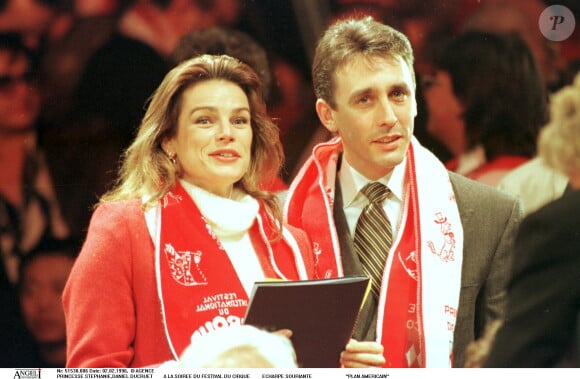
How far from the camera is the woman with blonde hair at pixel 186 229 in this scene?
8.76 feet

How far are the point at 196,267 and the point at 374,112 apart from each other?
767 mm

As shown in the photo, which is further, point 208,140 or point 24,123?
point 24,123

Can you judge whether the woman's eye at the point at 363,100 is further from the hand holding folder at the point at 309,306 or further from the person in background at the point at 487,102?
the hand holding folder at the point at 309,306

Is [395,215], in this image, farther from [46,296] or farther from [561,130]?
[46,296]

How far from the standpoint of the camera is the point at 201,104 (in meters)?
2.77

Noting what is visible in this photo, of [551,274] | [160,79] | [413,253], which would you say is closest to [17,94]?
[160,79]

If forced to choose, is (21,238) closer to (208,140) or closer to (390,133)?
(208,140)

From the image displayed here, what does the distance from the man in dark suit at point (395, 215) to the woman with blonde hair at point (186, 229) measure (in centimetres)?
15

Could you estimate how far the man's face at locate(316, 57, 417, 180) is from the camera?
277 cm

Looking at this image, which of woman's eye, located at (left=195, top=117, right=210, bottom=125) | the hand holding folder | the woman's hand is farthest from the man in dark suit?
woman's eye, located at (left=195, top=117, right=210, bottom=125)

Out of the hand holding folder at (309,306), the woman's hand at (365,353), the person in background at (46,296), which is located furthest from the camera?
the person in background at (46,296)

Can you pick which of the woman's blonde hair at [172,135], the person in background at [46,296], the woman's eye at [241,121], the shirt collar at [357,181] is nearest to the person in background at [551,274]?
the shirt collar at [357,181]

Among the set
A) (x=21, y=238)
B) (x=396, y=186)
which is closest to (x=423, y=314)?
(x=396, y=186)

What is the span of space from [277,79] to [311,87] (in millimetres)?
118
